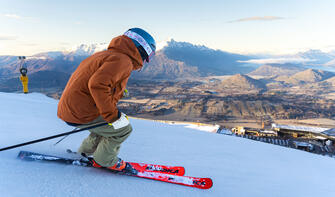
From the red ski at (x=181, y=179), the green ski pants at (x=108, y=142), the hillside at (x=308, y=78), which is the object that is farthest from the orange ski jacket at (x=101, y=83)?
the hillside at (x=308, y=78)

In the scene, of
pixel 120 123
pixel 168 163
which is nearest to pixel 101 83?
pixel 120 123

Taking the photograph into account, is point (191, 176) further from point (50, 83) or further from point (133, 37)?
point (50, 83)

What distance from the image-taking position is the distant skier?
1559 mm

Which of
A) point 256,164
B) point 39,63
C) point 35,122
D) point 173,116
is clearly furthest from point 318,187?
point 39,63

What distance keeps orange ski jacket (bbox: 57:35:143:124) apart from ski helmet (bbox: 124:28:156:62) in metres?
0.07

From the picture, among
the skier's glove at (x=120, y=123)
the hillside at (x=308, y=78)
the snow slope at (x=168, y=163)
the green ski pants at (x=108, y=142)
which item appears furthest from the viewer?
the hillside at (x=308, y=78)

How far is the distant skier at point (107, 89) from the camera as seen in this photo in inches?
61.4

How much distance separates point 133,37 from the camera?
6.01ft

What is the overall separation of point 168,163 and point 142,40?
1508 mm

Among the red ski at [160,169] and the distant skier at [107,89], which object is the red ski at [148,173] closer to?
the red ski at [160,169]

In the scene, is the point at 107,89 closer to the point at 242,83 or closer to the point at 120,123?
→ the point at 120,123

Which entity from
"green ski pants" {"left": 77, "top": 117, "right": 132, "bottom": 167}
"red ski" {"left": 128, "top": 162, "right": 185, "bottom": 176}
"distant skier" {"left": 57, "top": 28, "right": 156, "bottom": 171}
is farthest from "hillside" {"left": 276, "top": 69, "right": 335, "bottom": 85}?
"green ski pants" {"left": 77, "top": 117, "right": 132, "bottom": 167}

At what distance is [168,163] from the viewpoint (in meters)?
2.38

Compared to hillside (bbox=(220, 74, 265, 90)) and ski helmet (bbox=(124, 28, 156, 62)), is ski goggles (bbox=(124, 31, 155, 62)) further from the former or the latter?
hillside (bbox=(220, 74, 265, 90))
